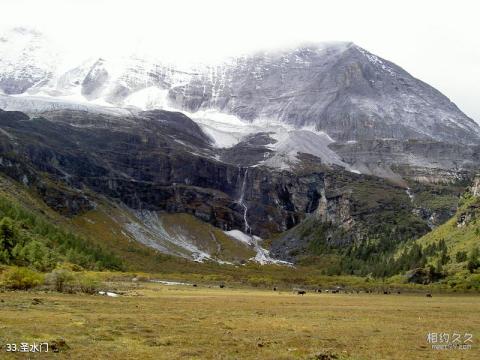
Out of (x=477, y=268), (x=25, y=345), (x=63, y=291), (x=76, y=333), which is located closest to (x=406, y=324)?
(x=76, y=333)

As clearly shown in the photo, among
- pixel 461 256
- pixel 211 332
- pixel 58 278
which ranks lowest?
pixel 461 256

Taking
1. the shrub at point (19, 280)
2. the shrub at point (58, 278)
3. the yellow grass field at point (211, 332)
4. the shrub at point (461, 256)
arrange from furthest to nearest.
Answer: the shrub at point (461, 256), the shrub at point (58, 278), the shrub at point (19, 280), the yellow grass field at point (211, 332)

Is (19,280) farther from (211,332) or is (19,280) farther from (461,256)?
(461,256)

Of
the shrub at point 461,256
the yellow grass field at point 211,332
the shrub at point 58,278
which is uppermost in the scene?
the yellow grass field at point 211,332

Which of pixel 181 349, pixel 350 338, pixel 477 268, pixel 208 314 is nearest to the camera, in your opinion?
pixel 181 349

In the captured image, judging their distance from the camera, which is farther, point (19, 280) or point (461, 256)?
point (461, 256)

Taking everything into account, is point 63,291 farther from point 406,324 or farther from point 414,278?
point 414,278

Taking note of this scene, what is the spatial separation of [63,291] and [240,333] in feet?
135

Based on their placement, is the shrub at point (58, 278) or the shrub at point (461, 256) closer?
the shrub at point (58, 278)

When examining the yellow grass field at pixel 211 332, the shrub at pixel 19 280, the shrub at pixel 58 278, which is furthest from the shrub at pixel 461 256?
the shrub at pixel 19 280

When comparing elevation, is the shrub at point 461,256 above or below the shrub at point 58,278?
below

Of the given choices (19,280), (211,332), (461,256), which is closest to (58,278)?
(19,280)

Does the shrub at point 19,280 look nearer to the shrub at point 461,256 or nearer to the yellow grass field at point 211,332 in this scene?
the yellow grass field at point 211,332

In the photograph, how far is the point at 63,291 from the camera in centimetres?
7706
